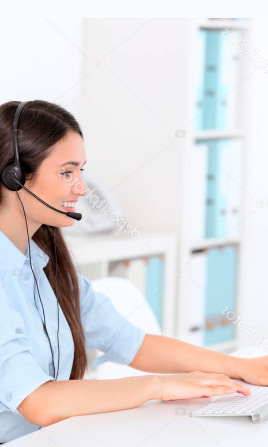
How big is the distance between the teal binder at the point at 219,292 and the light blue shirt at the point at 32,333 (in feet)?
5.65

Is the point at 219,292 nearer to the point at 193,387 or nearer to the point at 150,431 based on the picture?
the point at 193,387

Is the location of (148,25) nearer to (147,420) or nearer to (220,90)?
(220,90)

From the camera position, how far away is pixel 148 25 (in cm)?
300

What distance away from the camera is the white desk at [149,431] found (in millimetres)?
1029

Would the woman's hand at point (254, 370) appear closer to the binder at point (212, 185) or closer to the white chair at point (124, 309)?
the white chair at point (124, 309)

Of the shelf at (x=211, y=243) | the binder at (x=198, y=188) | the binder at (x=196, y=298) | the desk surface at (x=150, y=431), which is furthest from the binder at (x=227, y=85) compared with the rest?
the desk surface at (x=150, y=431)

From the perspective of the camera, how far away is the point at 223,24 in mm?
3160

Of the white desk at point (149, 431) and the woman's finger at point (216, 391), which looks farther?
the woman's finger at point (216, 391)

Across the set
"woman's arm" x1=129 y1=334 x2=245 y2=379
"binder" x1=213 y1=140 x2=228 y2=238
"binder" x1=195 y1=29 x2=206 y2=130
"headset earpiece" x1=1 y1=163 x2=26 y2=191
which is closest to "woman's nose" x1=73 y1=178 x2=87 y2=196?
"headset earpiece" x1=1 y1=163 x2=26 y2=191

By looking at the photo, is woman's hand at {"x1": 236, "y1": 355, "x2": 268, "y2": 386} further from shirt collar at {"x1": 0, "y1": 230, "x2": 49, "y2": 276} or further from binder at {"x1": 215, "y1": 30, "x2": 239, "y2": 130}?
binder at {"x1": 215, "y1": 30, "x2": 239, "y2": 130}

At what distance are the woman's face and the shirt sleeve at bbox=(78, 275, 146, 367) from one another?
0.82 ft

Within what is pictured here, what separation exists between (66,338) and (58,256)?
203 mm

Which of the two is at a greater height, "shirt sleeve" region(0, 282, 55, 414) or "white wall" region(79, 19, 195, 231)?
"white wall" region(79, 19, 195, 231)

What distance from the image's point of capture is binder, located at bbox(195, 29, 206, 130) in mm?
3047
